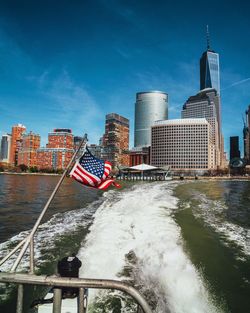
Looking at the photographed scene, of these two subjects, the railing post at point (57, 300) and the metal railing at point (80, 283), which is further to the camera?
the railing post at point (57, 300)

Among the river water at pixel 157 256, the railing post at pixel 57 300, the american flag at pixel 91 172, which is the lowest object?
the river water at pixel 157 256

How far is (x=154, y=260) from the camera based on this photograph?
916cm

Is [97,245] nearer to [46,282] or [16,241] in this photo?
[16,241]

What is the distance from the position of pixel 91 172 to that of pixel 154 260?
4424 mm

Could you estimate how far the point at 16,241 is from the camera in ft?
40.4

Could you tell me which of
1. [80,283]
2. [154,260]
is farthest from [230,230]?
[80,283]

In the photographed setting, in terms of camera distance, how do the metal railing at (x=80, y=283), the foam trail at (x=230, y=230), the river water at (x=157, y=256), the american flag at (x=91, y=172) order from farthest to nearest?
1. the foam trail at (x=230, y=230)
2. the american flag at (x=91, y=172)
3. the river water at (x=157, y=256)
4. the metal railing at (x=80, y=283)

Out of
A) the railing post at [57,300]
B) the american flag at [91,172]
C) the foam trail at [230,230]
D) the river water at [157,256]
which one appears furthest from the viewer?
the foam trail at [230,230]

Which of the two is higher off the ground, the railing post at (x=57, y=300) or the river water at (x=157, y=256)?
the railing post at (x=57, y=300)

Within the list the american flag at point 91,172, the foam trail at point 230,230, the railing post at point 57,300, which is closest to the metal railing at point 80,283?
the railing post at point 57,300

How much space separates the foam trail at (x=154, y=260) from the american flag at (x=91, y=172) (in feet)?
10.4

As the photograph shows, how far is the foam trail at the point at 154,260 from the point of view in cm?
658

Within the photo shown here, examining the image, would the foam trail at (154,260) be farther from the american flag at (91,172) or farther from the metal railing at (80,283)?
the metal railing at (80,283)

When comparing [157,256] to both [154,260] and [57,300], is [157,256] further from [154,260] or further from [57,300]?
[57,300]
